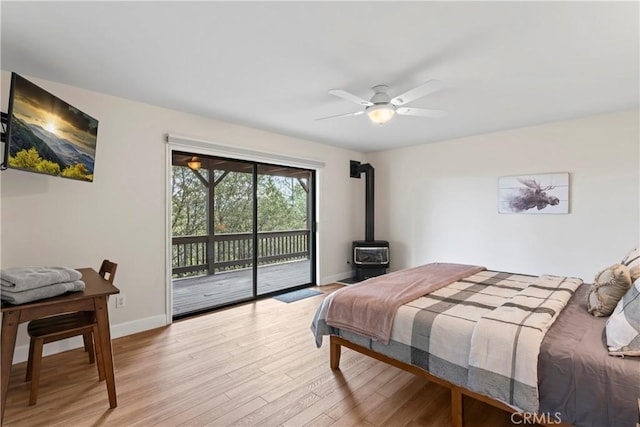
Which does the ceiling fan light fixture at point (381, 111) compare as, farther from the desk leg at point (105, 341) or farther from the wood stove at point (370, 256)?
the wood stove at point (370, 256)

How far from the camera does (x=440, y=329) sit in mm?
1786

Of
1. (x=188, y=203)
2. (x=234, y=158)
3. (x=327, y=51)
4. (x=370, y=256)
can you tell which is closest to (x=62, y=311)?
(x=188, y=203)

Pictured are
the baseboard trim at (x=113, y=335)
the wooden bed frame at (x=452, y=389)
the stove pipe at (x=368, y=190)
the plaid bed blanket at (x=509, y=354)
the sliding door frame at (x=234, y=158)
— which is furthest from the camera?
the stove pipe at (x=368, y=190)

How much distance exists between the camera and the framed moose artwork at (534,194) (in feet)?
12.4

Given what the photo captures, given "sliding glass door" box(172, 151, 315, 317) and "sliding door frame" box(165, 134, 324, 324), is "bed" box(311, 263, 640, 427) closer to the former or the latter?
"sliding door frame" box(165, 134, 324, 324)

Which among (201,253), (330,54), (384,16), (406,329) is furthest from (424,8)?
(201,253)

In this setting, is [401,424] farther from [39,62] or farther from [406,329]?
[39,62]

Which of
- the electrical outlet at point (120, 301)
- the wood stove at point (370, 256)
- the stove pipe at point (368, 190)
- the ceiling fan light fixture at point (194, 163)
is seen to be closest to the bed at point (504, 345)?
the electrical outlet at point (120, 301)

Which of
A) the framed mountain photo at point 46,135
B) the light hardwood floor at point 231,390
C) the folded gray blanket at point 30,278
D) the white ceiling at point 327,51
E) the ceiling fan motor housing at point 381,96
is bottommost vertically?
the light hardwood floor at point 231,390

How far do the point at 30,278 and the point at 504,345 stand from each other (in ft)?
8.56

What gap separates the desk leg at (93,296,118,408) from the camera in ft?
6.15

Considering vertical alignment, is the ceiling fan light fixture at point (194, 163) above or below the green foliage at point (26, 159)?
above

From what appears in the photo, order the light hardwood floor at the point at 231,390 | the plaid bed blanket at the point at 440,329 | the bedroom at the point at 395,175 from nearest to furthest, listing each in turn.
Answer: the plaid bed blanket at the point at 440,329 → the light hardwood floor at the point at 231,390 → the bedroom at the point at 395,175

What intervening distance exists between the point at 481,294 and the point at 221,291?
3.38 m
